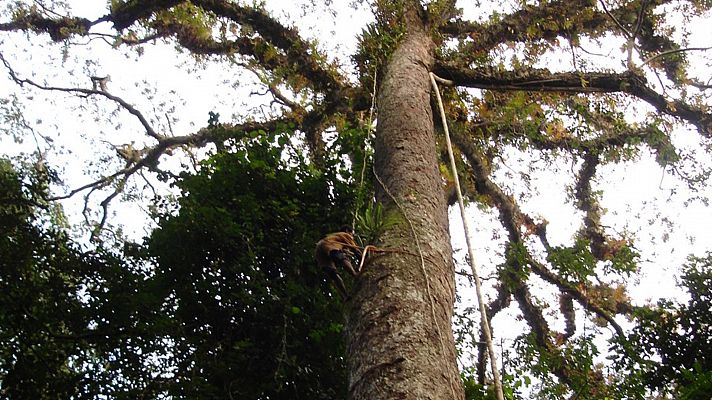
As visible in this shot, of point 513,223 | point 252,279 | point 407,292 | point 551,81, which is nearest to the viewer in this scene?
point 407,292

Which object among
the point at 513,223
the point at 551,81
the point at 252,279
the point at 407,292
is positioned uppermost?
the point at 513,223

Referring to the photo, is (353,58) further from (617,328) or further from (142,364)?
(617,328)

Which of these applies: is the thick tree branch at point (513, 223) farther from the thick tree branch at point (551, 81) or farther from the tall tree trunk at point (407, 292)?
the tall tree trunk at point (407, 292)

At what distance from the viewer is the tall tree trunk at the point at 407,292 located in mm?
2387

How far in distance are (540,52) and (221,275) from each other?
6399 mm

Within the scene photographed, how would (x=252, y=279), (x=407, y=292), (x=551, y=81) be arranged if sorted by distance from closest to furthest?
1. (x=407, y=292)
2. (x=252, y=279)
3. (x=551, y=81)

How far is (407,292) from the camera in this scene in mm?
2832

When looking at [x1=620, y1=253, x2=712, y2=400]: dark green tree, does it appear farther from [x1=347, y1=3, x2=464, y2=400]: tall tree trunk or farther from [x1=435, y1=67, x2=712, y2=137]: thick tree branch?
[x1=347, y1=3, x2=464, y2=400]: tall tree trunk

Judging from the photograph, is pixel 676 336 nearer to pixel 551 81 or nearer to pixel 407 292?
pixel 551 81

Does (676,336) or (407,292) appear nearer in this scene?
(407,292)

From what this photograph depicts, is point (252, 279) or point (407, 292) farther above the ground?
point (252, 279)

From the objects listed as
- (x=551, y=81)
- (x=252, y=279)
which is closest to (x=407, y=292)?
(x=252, y=279)

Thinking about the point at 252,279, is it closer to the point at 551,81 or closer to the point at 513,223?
the point at 551,81

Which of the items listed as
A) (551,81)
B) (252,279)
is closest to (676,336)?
(551,81)
